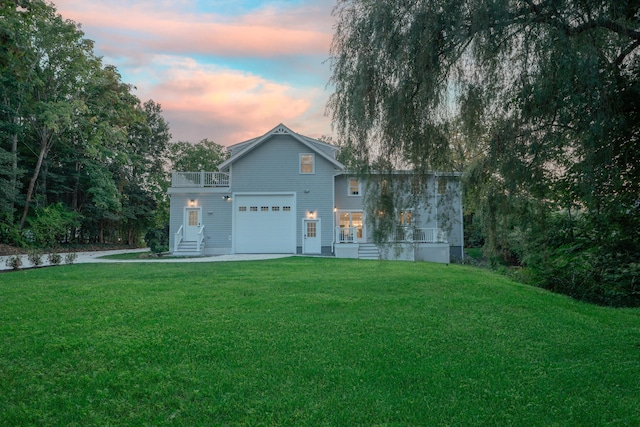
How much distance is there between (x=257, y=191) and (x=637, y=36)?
17104 mm

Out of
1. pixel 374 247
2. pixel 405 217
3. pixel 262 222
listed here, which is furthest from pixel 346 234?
pixel 405 217

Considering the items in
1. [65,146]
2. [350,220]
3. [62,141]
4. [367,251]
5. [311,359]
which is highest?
[62,141]

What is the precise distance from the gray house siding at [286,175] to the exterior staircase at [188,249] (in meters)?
3.32

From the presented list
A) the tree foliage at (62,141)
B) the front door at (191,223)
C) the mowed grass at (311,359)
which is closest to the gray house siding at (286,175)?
the front door at (191,223)

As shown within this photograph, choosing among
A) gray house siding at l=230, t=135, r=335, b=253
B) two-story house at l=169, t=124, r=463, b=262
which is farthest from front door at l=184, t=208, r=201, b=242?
gray house siding at l=230, t=135, r=335, b=253

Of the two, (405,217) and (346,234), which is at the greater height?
(405,217)

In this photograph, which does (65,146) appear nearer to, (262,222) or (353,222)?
(262,222)

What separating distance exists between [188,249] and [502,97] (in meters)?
17.7

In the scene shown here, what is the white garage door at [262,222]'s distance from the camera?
65.0ft

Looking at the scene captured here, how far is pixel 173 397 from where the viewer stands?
3396 mm

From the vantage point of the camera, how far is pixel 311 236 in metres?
19.7

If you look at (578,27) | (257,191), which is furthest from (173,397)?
(257,191)

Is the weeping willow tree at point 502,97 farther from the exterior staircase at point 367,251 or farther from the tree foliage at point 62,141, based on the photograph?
the tree foliage at point 62,141

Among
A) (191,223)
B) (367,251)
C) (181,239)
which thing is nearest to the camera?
Answer: (367,251)
